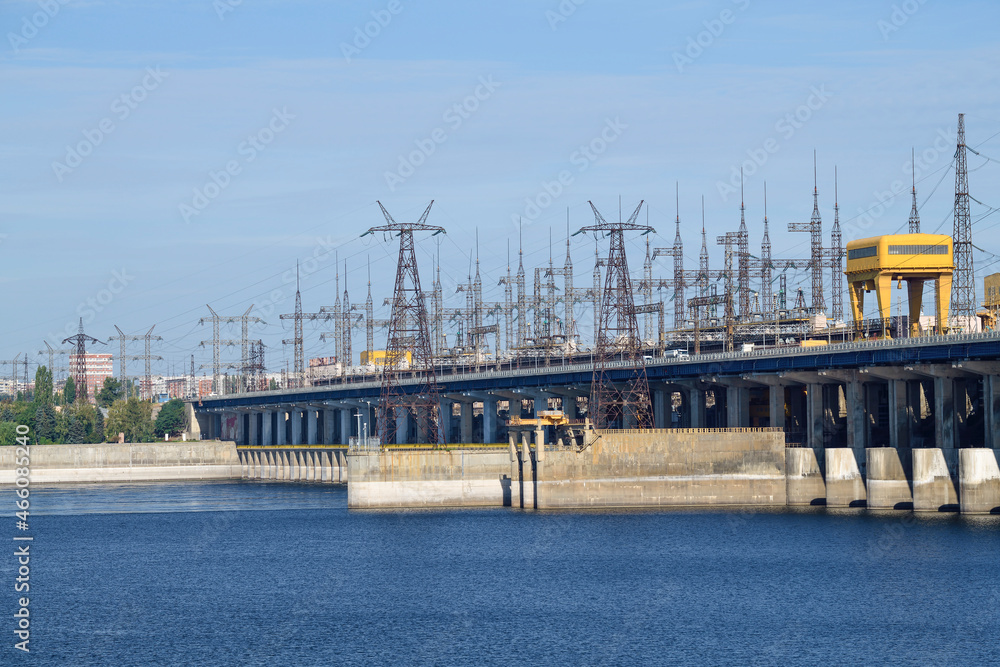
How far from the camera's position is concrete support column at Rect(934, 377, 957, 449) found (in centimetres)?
12025

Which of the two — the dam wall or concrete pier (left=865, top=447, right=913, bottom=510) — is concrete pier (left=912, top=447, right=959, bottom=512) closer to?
concrete pier (left=865, top=447, right=913, bottom=510)

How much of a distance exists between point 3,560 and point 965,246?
95763 millimetres

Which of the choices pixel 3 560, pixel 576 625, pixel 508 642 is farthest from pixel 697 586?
pixel 3 560

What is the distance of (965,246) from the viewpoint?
13800cm

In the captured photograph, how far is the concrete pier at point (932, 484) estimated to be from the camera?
115500 millimetres

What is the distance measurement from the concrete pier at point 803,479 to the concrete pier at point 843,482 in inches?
140

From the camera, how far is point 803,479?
128 m

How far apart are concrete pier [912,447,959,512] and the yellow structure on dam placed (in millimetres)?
38508

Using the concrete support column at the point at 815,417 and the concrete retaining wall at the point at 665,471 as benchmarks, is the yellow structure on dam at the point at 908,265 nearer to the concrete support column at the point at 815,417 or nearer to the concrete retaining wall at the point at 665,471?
the concrete support column at the point at 815,417

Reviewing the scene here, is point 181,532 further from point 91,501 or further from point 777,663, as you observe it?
point 777,663

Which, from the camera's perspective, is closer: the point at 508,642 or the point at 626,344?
the point at 508,642

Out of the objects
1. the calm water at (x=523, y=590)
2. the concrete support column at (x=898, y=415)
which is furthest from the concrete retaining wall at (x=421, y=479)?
the concrete support column at (x=898, y=415)

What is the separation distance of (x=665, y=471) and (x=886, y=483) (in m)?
20.3

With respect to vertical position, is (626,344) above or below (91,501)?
above
